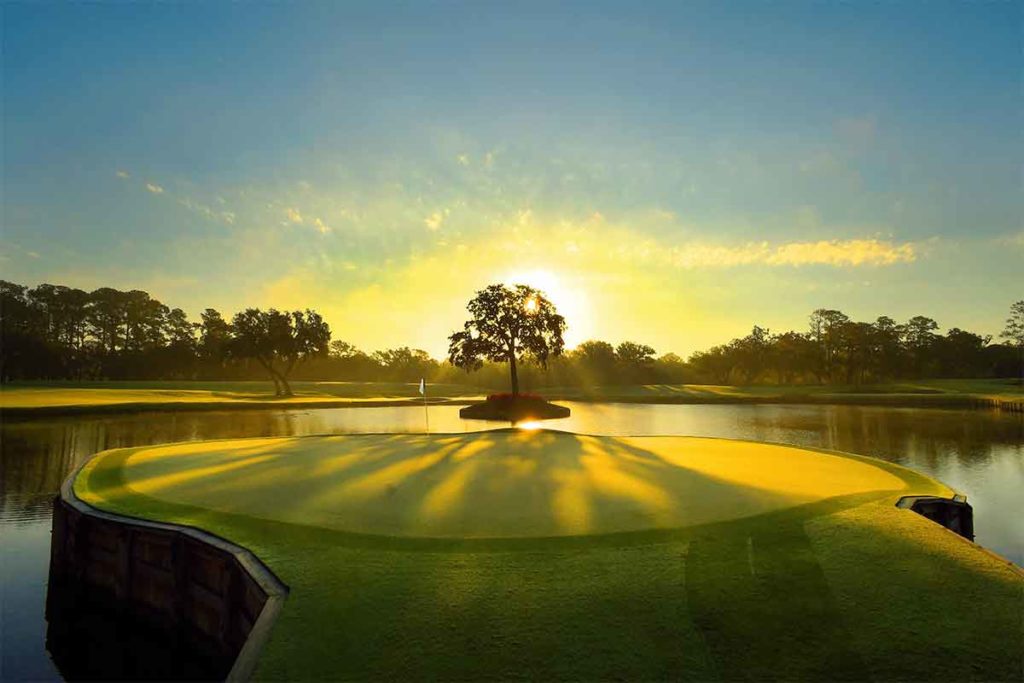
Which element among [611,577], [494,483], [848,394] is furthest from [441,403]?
[611,577]

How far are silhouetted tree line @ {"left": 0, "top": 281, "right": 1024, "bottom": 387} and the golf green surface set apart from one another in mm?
80226

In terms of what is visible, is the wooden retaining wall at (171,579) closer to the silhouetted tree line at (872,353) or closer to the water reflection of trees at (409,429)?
the water reflection of trees at (409,429)

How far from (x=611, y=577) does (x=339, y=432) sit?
3016cm

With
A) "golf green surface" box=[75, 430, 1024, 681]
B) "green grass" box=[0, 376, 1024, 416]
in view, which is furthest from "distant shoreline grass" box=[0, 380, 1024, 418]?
"golf green surface" box=[75, 430, 1024, 681]

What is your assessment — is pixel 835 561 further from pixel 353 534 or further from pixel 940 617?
pixel 353 534

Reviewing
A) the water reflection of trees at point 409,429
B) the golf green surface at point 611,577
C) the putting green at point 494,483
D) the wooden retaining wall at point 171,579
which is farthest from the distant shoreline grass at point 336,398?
the golf green surface at point 611,577

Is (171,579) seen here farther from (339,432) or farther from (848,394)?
(848,394)

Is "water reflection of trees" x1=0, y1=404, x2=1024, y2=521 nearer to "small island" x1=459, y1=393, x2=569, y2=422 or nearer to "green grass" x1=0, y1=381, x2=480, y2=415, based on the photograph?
"small island" x1=459, y1=393, x2=569, y2=422

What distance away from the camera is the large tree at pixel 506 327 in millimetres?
54094

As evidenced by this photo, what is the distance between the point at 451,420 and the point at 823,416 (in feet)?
99.9

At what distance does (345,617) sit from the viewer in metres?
6.23

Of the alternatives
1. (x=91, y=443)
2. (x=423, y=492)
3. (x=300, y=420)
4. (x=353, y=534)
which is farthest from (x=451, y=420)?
(x=353, y=534)

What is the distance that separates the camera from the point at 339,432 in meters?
34.5

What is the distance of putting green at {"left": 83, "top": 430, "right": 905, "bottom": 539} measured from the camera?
9.09 meters
